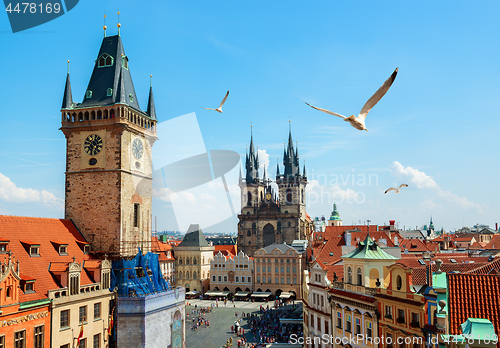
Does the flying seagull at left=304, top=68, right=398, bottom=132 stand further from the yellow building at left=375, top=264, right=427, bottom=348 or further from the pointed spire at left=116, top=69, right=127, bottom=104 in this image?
the pointed spire at left=116, top=69, right=127, bottom=104

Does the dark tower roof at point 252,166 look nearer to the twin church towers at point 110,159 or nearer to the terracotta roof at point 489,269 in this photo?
the twin church towers at point 110,159

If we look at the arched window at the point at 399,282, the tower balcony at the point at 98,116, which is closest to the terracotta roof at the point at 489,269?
the arched window at the point at 399,282

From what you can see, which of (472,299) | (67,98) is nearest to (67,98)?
(67,98)

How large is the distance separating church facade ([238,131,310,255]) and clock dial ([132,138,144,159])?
76.9 m

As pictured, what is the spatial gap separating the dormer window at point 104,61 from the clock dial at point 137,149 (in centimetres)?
754

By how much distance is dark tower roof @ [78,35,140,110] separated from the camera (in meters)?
39.1

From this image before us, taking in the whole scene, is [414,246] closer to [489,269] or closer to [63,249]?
[489,269]

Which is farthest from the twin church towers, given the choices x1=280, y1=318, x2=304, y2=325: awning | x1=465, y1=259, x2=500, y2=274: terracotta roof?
x1=465, y1=259, x2=500, y2=274: terracotta roof

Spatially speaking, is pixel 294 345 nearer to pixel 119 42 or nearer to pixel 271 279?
pixel 119 42

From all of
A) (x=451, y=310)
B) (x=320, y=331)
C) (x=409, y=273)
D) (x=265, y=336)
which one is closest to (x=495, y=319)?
(x=451, y=310)

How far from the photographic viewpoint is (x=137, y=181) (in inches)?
1592

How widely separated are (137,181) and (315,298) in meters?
19.1

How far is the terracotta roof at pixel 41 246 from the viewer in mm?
28625

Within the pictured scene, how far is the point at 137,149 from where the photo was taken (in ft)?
133
